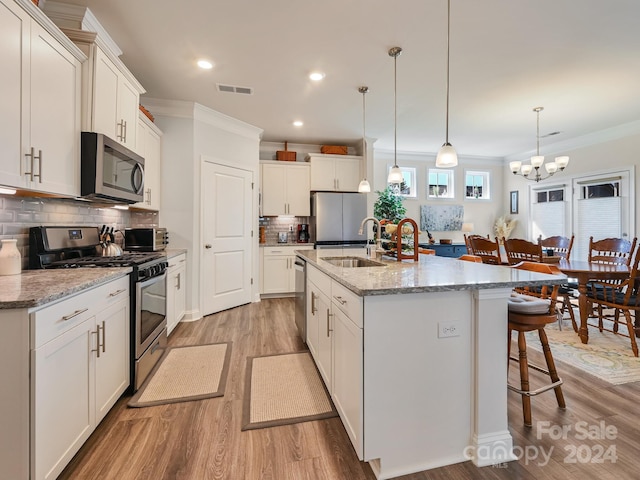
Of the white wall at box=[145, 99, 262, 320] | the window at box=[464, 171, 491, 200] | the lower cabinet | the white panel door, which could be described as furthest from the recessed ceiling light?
the window at box=[464, 171, 491, 200]

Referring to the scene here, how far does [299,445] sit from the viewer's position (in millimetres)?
1656

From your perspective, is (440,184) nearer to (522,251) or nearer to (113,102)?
(522,251)

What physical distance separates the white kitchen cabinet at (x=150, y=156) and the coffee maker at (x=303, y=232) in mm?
2480

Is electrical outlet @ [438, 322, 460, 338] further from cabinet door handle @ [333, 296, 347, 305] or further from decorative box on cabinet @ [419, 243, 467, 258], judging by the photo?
decorative box on cabinet @ [419, 243, 467, 258]

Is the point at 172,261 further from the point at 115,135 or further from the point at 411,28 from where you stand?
the point at 411,28

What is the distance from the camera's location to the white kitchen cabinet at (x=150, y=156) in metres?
3.11

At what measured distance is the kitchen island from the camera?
1.42 meters

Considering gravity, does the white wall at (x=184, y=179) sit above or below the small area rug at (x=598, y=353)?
above

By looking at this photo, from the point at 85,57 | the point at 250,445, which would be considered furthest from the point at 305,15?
the point at 250,445

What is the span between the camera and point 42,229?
203 centimetres

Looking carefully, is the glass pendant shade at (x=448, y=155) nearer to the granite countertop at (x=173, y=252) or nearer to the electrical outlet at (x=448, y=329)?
the electrical outlet at (x=448, y=329)

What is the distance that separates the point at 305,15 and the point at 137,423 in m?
3.05

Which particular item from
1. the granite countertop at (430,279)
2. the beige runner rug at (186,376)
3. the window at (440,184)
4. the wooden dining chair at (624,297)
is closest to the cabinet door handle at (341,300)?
the granite countertop at (430,279)

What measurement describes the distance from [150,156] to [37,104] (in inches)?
73.0
